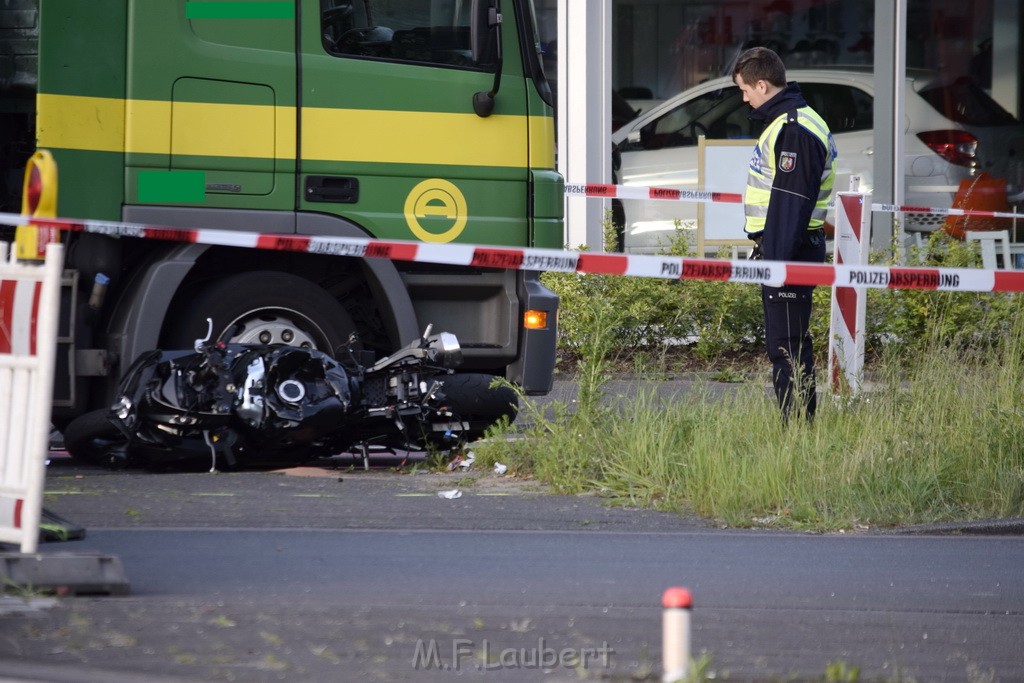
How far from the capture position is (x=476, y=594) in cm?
443

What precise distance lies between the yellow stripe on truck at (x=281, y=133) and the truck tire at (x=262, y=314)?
23.7 inches

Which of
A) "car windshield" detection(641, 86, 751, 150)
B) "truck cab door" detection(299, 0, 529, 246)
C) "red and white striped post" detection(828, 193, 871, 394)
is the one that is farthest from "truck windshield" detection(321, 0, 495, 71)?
"car windshield" detection(641, 86, 751, 150)

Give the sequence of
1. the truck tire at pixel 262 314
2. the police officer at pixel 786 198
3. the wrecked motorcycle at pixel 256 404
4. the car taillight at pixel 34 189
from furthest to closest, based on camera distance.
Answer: the police officer at pixel 786 198
the truck tire at pixel 262 314
the wrecked motorcycle at pixel 256 404
the car taillight at pixel 34 189

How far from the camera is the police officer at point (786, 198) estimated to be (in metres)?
6.83

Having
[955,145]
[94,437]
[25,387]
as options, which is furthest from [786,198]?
[955,145]

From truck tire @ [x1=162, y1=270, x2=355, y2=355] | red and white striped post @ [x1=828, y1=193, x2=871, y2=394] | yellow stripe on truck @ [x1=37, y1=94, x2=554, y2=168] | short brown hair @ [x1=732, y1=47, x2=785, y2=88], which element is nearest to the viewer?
yellow stripe on truck @ [x1=37, y1=94, x2=554, y2=168]

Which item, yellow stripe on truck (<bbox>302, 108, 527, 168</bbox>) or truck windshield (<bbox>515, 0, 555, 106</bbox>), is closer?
yellow stripe on truck (<bbox>302, 108, 527, 168</bbox>)

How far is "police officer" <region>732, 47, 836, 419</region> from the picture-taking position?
683cm

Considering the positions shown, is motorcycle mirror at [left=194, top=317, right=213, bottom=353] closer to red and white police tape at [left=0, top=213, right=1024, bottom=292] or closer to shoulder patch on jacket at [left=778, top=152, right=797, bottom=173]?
red and white police tape at [left=0, top=213, right=1024, bottom=292]

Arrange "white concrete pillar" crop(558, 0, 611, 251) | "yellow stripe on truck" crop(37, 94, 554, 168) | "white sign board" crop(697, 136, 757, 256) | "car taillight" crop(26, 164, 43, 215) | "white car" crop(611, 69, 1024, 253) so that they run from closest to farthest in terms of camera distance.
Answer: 1. "car taillight" crop(26, 164, 43, 215)
2. "yellow stripe on truck" crop(37, 94, 554, 168)
3. "white concrete pillar" crop(558, 0, 611, 251)
4. "white sign board" crop(697, 136, 757, 256)
5. "white car" crop(611, 69, 1024, 253)

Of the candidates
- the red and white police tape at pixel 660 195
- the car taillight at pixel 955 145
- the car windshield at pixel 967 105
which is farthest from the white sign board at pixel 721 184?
the red and white police tape at pixel 660 195

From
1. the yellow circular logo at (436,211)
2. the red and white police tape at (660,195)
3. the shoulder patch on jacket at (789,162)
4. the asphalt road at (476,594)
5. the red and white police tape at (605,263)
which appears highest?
the red and white police tape at (660,195)

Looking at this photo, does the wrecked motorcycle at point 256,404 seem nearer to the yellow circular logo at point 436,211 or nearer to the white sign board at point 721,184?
the yellow circular logo at point 436,211

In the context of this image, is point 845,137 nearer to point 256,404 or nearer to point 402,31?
point 402,31
